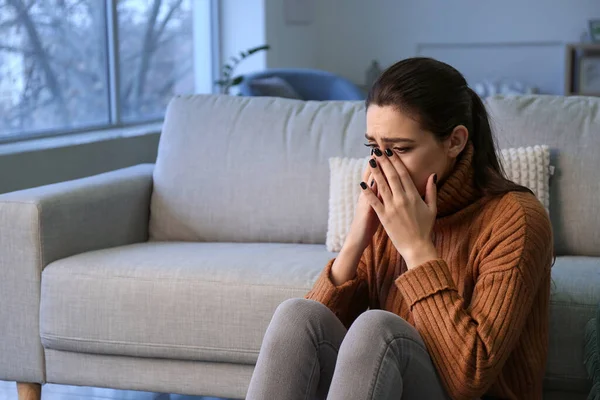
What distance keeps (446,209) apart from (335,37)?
533 cm

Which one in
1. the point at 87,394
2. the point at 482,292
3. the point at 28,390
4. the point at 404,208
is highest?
the point at 404,208

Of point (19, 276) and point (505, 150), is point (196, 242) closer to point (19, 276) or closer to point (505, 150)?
point (19, 276)

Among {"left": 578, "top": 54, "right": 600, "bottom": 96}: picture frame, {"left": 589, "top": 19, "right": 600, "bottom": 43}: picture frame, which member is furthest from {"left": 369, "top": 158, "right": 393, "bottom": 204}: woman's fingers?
{"left": 589, "top": 19, "right": 600, "bottom": 43}: picture frame

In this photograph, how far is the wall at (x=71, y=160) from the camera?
3.58 m

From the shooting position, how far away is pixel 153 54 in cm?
520

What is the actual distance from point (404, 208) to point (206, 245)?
1160 mm

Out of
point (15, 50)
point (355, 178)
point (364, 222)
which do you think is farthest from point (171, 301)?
point (15, 50)

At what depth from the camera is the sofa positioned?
7.32ft

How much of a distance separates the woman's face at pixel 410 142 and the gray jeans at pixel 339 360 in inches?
10.7

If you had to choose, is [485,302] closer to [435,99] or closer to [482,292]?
[482,292]

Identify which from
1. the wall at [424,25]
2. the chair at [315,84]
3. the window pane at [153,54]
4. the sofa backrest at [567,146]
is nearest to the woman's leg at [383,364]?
the sofa backrest at [567,146]

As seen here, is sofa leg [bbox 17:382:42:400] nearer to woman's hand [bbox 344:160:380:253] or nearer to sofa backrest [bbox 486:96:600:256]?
woman's hand [bbox 344:160:380:253]

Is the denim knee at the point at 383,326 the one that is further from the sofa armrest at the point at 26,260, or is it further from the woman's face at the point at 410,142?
the sofa armrest at the point at 26,260

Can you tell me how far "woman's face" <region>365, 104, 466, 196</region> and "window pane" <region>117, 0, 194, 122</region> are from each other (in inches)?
136
